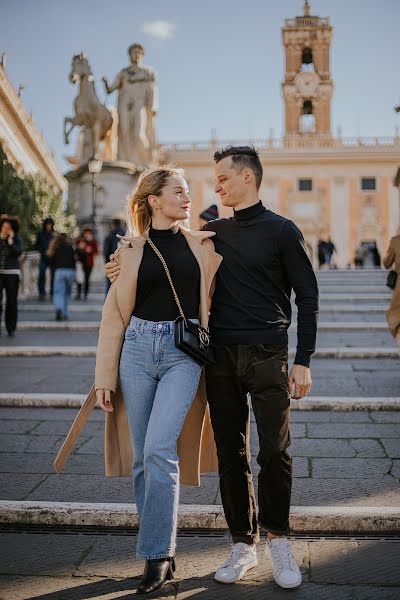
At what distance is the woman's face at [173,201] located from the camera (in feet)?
10.5

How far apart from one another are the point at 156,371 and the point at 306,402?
3.29 metres

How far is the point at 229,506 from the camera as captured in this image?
3197 mm

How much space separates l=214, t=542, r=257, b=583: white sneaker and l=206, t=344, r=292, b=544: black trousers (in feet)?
0.13

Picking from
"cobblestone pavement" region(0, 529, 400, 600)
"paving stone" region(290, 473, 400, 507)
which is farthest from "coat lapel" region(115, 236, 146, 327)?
"paving stone" region(290, 473, 400, 507)

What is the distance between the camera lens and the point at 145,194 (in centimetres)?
327

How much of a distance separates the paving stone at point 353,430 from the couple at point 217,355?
2.13 meters

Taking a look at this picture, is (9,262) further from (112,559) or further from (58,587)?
(58,587)

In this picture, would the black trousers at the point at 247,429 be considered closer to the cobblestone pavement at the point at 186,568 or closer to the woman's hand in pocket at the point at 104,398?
the cobblestone pavement at the point at 186,568

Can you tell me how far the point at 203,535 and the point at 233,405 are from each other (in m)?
0.87

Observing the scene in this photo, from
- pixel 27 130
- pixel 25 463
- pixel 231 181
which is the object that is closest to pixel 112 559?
pixel 25 463

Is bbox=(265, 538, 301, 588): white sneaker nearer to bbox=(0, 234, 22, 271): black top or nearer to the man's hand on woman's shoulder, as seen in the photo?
the man's hand on woman's shoulder

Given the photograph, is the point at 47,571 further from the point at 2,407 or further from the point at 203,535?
the point at 2,407

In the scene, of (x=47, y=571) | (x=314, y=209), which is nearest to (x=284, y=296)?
(x=47, y=571)

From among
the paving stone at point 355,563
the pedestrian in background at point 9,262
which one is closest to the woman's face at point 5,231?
the pedestrian in background at point 9,262
